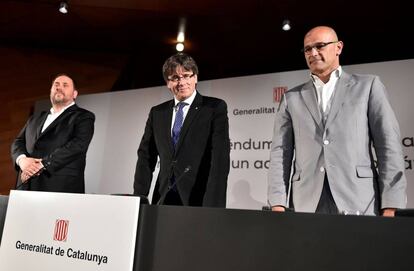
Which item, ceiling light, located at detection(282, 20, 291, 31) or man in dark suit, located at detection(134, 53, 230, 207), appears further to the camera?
ceiling light, located at detection(282, 20, 291, 31)

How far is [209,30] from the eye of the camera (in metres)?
3.88

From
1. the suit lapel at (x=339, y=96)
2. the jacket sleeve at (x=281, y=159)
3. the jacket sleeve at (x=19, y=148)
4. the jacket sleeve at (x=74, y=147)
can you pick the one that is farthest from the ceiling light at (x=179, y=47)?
the suit lapel at (x=339, y=96)

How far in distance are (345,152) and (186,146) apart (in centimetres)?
66

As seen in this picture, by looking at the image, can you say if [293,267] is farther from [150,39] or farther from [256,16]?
[150,39]

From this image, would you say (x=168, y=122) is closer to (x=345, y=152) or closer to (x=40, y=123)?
(x=345, y=152)

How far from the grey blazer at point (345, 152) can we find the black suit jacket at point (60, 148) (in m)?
1.20

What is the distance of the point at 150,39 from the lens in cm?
418

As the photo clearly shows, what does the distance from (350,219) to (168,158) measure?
103cm

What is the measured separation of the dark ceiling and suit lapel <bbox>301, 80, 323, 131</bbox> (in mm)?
1862

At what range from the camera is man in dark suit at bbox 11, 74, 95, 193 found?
2.07 m

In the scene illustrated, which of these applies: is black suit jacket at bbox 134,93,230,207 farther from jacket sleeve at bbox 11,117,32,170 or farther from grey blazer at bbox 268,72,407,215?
jacket sleeve at bbox 11,117,32,170

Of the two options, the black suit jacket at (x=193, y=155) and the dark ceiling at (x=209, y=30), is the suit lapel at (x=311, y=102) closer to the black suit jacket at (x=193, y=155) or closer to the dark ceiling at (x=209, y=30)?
the black suit jacket at (x=193, y=155)

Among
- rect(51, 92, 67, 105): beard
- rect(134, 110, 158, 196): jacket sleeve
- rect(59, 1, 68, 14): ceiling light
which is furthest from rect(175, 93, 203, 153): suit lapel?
rect(59, 1, 68, 14): ceiling light

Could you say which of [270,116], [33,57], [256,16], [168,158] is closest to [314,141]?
[168,158]
